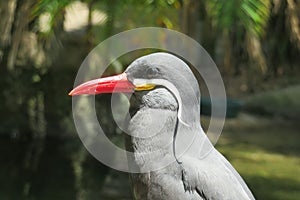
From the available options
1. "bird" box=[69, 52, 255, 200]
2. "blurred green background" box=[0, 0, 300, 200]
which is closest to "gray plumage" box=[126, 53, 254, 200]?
"bird" box=[69, 52, 255, 200]

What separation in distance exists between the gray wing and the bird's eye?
342 millimetres

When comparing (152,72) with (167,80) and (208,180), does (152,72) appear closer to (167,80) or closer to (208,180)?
(167,80)

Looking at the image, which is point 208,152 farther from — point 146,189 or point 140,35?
point 140,35

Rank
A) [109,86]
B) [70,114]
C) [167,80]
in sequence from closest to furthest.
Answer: [167,80], [109,86], [70,114]

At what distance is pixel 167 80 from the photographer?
2791 millimetres

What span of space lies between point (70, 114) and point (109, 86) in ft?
17.7

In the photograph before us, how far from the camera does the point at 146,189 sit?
2.85m

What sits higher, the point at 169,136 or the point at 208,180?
the point at 169,136

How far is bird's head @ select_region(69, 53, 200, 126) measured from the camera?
9.12ft

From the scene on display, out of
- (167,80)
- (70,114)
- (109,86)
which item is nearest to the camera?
(167,80)

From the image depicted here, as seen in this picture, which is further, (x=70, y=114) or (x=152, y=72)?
(x=70, y=114)

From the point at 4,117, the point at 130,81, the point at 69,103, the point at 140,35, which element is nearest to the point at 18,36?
the point at 69,103

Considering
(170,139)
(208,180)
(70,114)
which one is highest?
(70,114)

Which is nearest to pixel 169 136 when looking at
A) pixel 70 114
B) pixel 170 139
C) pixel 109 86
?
pixel 170 139
